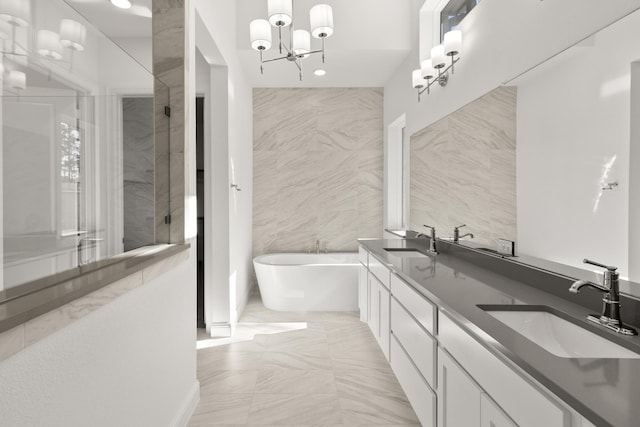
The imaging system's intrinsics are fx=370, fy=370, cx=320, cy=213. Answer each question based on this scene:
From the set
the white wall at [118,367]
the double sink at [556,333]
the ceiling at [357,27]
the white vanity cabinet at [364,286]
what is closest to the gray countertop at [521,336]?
the double sink at [556,333]

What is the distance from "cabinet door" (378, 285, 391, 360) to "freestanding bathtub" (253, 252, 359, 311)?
1378 millimetres

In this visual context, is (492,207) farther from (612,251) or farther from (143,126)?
(143,126)

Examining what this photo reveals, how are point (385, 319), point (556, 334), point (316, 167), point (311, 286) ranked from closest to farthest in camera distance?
point (556, 334), point (385, 319), point (311, 286), point (316, 167)

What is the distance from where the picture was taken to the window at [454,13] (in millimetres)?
2636

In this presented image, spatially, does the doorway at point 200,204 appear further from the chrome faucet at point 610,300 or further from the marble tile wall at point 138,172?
the chrome faucet at point 610,300

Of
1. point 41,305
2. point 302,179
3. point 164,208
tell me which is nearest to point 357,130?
point 302,179

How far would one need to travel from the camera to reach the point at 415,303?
181cm

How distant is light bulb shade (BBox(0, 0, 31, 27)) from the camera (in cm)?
100

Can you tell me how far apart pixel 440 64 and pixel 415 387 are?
86.5 inches

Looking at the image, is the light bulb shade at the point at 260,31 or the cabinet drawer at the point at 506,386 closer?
the cabinet drawer at the point at 506,386

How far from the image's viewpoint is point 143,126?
184 cm

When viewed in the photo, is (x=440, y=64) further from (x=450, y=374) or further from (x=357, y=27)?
(x=450, y=374)

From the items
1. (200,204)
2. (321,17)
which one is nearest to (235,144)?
(200,204)

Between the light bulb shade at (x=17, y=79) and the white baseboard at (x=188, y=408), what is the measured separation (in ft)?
5.46
